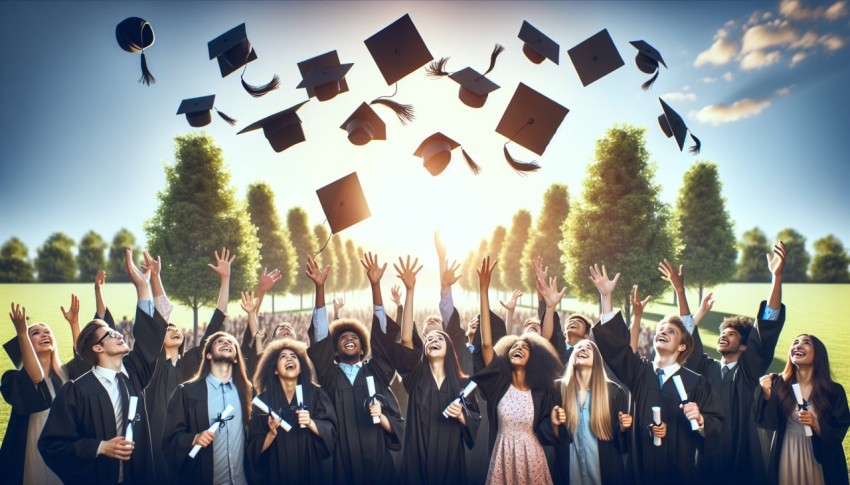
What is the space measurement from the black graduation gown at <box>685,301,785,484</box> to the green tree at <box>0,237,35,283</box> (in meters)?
42.8

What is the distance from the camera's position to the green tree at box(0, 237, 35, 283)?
118ft

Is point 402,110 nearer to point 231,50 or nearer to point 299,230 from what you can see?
point 231,50

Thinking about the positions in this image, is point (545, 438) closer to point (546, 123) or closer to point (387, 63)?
point (546, 123)

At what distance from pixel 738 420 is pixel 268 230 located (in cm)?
1889

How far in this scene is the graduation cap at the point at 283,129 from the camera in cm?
621

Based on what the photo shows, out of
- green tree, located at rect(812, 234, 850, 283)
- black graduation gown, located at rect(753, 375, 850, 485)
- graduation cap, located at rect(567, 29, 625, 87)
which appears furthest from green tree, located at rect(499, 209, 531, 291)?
black graduation gown, located at rect(753, 375, 850, 485)

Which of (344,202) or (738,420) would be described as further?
(344,202)

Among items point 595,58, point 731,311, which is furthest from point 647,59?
point 731,311

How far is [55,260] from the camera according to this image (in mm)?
47844

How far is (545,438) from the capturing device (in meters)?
4.62

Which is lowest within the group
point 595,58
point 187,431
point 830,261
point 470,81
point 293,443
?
point 293,443

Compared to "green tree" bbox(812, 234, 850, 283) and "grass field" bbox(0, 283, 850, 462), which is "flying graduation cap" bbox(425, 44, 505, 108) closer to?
"grass field" bbox(0, 283, 850, 462)

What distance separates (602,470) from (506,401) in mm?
1064

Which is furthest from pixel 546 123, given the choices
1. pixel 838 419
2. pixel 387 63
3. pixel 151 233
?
pixel 151 233
